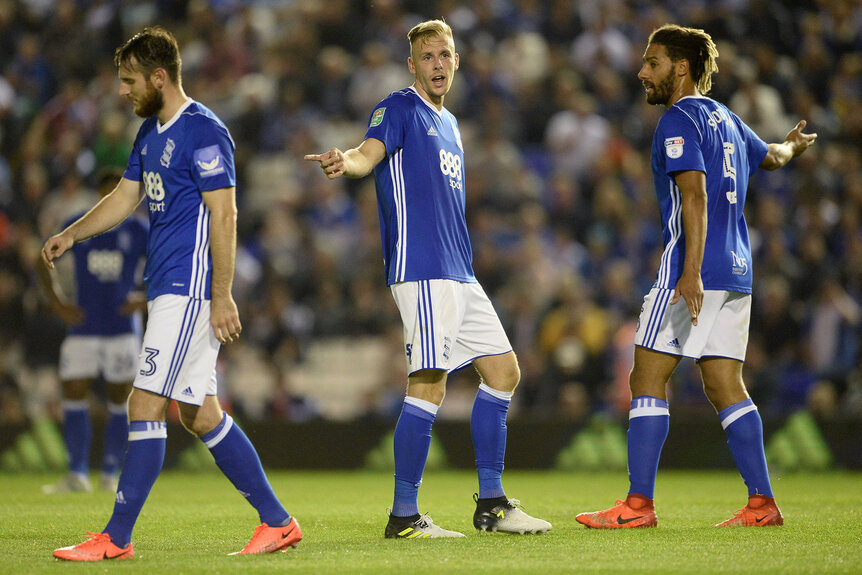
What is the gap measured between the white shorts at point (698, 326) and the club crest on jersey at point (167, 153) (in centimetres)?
259

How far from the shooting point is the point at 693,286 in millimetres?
5883

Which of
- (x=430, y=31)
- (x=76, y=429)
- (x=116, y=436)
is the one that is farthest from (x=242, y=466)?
(x=76, y=429)

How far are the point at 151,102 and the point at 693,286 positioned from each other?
2.83 m

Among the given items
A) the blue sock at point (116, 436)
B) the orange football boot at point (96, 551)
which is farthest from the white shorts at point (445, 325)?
the blue sock at point (116, 436)

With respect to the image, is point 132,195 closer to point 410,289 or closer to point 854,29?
point 410,289

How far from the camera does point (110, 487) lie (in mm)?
9266

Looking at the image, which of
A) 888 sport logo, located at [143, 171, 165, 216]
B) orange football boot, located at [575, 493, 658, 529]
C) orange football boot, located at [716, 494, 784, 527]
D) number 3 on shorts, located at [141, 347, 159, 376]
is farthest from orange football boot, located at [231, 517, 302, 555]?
orange football boot, located at [716, 494, 784, 527]

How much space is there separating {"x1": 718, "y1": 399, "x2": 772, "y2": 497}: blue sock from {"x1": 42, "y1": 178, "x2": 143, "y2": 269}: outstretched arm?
333 centimetres

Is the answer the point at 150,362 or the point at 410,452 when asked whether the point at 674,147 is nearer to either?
the point at 410,452

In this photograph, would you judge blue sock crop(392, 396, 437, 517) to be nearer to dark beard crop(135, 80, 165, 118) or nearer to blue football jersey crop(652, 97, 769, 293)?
blue football jersey crop(652, 97, 769, 293)

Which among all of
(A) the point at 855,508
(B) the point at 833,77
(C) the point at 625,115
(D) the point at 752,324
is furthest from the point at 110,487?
(B) the point at 833,77

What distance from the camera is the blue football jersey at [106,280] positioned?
9453 millimetres

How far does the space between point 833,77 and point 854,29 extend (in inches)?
33.6

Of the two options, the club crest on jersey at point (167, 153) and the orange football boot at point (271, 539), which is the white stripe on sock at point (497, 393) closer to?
the orange football boot at point (271, 539)
